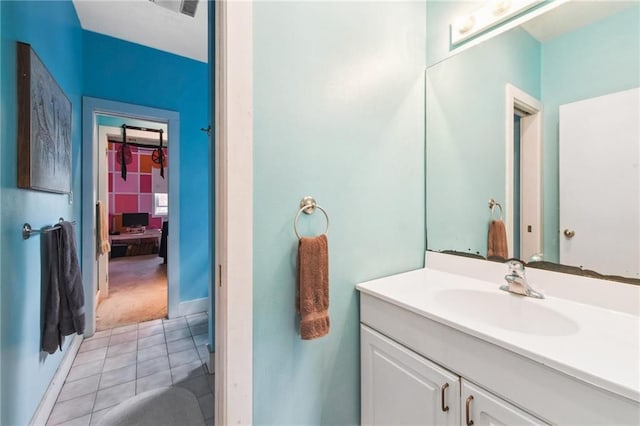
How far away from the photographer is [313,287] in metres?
0.99

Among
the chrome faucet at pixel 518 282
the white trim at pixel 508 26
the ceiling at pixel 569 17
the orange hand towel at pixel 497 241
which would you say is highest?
the white trim at pixel 508 26

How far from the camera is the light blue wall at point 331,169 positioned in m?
0.97

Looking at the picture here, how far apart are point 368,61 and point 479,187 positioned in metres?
0.81

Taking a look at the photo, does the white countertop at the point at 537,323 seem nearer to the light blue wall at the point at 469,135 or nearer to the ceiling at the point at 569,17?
the light blue wall at the point at 469,135

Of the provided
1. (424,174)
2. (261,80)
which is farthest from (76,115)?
(424,174)

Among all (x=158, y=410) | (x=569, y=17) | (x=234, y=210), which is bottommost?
(x=158, y=410)

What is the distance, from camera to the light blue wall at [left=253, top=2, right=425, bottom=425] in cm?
97

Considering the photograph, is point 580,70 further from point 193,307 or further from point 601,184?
point 193,307

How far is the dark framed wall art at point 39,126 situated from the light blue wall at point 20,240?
0.04 metres

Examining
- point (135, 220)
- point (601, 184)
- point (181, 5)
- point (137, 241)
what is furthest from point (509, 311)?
point (135, 220)

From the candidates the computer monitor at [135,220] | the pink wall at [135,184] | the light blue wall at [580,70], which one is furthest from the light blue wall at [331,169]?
the computer monitor at [135,220]

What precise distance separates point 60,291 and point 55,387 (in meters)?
0.64

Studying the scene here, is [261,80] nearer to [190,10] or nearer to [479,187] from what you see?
[479,187]

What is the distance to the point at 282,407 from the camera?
1.01 metres
